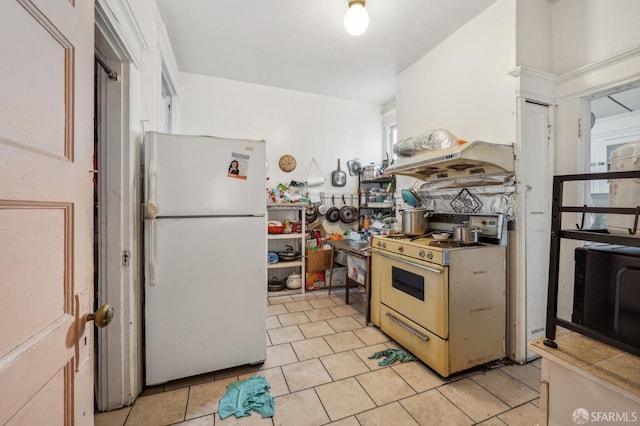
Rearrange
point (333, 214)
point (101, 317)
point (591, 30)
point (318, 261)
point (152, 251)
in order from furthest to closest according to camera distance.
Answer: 1. point (333, 214)
2. point (318, 261)
3. point (591, 30)
4. point (152, 251)
5. point (101, 317)

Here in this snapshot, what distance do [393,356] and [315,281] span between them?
181 cm

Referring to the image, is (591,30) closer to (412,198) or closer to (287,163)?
(412,198)

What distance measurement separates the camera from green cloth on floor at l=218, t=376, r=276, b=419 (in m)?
1.59

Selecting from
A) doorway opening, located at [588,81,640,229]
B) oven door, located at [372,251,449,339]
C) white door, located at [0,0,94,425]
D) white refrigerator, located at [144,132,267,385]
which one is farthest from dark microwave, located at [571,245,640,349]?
doorway opening, located at [588,81,640,229]


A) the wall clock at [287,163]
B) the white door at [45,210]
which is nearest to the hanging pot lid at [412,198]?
the wall clock at [287,163]

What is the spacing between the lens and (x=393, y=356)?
7.05 ft

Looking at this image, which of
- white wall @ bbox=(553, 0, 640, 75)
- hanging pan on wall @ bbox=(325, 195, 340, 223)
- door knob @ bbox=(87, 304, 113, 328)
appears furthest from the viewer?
hanging pan on wall @ bbox=(325, 195, 340, 223)

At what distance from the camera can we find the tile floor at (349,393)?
5.07ft

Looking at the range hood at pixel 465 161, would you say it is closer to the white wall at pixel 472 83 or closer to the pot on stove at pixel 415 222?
the white wall at pixel 472 83

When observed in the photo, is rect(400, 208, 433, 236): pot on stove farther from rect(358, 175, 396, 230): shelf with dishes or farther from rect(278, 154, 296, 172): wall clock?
rect(278, 154, 296, 172): wall clock

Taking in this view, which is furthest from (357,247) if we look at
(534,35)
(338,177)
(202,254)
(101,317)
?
(101,317)

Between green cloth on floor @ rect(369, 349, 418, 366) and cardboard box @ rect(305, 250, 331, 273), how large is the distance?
1.70 metres

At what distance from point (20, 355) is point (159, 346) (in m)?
1.45

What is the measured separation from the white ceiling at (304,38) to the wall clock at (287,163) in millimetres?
1002
